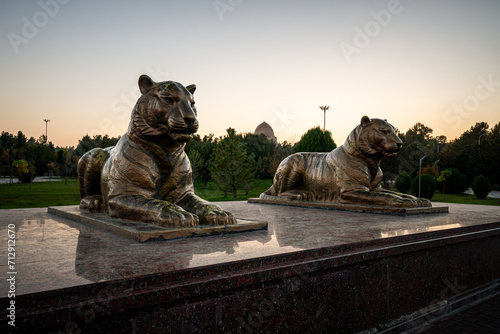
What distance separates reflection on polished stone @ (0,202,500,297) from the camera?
1.86 m

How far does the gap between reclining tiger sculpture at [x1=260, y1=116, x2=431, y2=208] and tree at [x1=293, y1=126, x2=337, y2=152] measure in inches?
402

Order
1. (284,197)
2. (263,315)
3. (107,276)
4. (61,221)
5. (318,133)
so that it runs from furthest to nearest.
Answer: (318,133)
(284,197)
(61,221)
(263,315)
(107,276)

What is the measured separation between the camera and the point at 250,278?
6.86 ft

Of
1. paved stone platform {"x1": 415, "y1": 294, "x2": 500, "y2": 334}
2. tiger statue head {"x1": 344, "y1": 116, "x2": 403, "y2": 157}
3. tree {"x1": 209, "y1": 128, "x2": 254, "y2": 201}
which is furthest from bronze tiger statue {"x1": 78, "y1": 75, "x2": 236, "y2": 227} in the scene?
tree {"x1": 209, "y1": 128, "x2": 254, "y2": 201}

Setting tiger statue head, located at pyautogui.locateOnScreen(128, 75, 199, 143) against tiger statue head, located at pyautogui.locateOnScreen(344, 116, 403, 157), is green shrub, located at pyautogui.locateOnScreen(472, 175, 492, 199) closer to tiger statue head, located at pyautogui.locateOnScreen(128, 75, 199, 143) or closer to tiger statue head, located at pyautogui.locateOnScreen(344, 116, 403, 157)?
tiger statue head, located at pyautogui.locateOnScreen(344, 116, 403, 157)

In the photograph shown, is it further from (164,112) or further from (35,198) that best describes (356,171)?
(35,198)

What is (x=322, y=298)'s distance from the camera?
2.44 meters

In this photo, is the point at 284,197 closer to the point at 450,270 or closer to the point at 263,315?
the point at 450,270

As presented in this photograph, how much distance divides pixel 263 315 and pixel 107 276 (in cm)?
96

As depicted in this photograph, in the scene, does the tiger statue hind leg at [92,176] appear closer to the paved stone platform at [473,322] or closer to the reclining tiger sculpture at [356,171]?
the reclining tiger sculpture at [356,171]

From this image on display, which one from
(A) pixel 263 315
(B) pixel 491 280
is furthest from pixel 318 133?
(A) pixel 263 315

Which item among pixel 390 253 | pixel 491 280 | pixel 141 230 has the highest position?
pixel 141 230

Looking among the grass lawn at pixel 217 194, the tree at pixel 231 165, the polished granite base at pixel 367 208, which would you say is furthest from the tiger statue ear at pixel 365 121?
the grass lawn at pixel 217 194

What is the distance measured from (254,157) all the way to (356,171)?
24.7m
